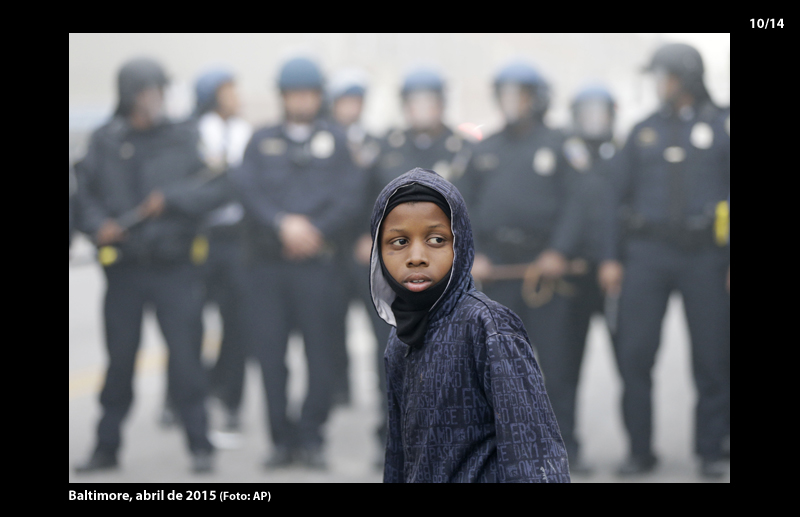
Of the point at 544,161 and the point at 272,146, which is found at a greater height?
the point at 272,146

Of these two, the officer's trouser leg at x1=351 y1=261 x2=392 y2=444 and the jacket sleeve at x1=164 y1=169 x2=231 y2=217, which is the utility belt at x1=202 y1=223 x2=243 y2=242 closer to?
the jacket sleeve at x1=164 y1=169 x2=231 y2=217

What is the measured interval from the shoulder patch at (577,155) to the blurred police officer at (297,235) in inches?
47.0

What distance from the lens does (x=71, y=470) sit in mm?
4680

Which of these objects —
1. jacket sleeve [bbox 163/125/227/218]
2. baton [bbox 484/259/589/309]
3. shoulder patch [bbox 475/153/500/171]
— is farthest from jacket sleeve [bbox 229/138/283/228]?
baton [bbox 484/259/589/309]

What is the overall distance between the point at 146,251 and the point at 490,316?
3287mm

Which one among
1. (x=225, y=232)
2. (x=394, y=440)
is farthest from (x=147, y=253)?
(x=394, y=440)

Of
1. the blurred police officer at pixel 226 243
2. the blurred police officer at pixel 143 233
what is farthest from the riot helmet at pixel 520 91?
the blurred police officer at pixel 143 233

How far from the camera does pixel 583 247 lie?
4871 millimetres

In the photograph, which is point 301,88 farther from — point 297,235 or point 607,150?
point 607,150

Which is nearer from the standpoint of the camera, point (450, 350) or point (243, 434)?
point (450, 350)

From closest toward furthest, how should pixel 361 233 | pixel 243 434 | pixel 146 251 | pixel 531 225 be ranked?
pixel 146 251 → pixel 531 225 → pixel 361 233 → pixel 243 434

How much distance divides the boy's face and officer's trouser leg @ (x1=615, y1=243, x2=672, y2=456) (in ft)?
10.1

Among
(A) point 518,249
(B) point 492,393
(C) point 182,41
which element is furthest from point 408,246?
(C) point 182,41
